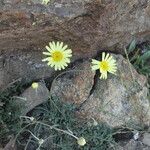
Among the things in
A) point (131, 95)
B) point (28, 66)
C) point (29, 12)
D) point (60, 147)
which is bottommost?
point (60, 147)

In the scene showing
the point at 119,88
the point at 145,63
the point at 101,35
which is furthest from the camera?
the point at 145,63

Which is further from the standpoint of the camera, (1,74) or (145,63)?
(145,63)

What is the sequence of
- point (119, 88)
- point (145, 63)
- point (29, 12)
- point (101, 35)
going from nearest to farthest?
point (29, 12) < point (101, 35) < point (119, 88) < point (145, 63)

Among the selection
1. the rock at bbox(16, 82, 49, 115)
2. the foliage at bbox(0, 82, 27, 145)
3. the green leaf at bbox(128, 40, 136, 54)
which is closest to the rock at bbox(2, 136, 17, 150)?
the foliage at bbox(0, 82, 27, 145)

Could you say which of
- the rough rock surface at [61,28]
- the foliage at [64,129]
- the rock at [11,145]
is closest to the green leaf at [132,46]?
the rough rock surface at [61,28]

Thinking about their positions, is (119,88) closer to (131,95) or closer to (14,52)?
(131,95)

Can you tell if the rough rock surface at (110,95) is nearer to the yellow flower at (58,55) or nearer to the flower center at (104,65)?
the flower center at (104,65)

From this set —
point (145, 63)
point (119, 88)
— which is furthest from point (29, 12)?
point (145, 63)
